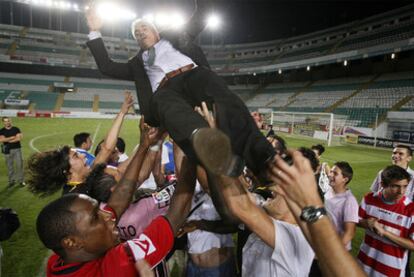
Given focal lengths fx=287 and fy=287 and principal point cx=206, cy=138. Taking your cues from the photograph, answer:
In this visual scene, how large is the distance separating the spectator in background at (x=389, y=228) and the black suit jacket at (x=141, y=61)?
2.33 metres

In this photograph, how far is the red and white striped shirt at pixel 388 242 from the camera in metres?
2.84

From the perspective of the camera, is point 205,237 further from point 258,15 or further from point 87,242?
A: point 258,15

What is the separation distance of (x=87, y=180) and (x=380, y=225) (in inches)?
114

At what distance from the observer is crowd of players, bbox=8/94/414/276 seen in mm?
938

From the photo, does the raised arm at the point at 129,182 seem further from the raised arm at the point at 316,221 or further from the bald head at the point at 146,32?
the raised arm at the point at 316,221

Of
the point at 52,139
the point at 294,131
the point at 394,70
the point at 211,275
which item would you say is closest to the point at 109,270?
the point at 211,275

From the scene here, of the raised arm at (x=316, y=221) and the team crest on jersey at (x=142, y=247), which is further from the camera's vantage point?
the team crest on jersey at (x=142, y=247)

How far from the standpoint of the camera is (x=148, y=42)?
2.37 m

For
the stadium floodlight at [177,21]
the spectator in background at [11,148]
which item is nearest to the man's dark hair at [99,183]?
the stadium floodlight at [177,21]

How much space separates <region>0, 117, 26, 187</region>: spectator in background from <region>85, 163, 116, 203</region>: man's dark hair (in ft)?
21.4

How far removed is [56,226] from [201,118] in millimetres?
910

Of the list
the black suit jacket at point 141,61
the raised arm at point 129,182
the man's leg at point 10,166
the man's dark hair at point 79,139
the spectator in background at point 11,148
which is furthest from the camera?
the man's leg at point 10,166

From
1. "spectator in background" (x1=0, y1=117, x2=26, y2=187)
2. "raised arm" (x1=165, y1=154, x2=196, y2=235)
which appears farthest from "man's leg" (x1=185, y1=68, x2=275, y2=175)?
"spectator in background" (x1=0, y1=117, x2=26, y2=187)

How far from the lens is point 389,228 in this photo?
2.91m
